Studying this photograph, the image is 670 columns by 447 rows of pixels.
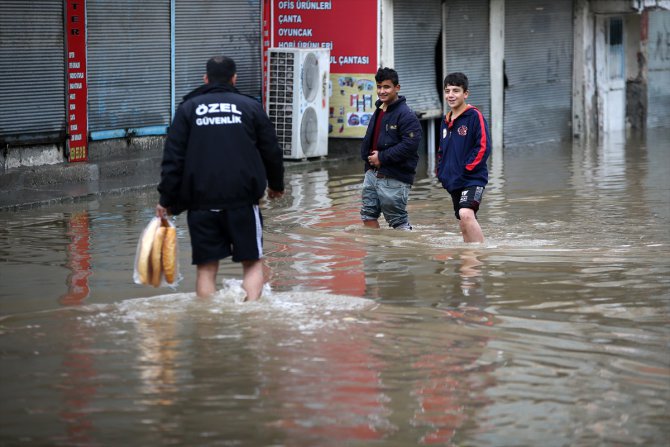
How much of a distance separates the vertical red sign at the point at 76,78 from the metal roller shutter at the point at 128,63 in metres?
0.26

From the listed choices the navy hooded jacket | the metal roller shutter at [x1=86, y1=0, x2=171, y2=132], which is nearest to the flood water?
the navy hooded jacket

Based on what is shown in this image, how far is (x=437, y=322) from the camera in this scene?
7707mm

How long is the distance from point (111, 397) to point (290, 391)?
826 mm

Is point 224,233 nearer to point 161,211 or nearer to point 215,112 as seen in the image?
point 161,211

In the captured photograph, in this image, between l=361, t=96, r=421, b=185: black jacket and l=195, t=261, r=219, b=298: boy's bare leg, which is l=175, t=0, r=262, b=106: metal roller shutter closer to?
l=361, t=96, r=421, b=185: black jacket

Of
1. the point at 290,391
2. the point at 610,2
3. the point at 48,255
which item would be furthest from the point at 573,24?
the point at 290,391

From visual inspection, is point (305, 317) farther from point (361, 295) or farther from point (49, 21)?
point (49, 21)

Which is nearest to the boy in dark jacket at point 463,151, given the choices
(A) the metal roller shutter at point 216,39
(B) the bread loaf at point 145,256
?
(B) the bread loaf at point 145,256

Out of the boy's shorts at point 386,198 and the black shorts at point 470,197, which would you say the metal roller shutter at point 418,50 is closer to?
the boy's shorts at point 386,198

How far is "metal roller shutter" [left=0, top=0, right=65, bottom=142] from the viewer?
611 inches

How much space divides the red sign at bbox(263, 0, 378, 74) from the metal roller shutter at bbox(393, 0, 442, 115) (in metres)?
0.63

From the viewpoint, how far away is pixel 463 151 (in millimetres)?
10445

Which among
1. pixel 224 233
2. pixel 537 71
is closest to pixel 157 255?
pixel 224 233

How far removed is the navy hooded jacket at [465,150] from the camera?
10.3 metres
